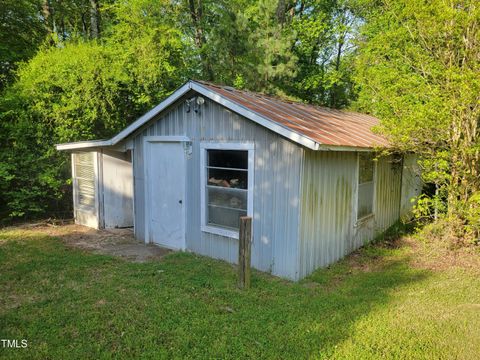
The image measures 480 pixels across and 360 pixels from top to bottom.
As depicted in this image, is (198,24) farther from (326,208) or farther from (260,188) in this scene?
(326,208)

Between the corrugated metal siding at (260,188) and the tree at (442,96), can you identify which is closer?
the corrugated metal siding at (260,188)

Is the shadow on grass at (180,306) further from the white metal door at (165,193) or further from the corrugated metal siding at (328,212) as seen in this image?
the white metal door at (165,193)

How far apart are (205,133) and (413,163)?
700 cm

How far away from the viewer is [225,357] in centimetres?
347

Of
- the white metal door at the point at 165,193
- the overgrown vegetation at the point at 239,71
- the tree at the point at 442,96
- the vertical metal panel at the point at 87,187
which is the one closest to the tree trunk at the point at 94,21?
the overgrown vegetation at the point at 239,71

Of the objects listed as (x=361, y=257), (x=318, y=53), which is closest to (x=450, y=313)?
(x=361, y=257)

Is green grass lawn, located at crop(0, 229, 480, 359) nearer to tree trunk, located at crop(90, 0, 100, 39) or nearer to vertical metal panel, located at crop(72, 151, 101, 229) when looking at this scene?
vertical metal panel, located at crop(72, 151, 101, 229)

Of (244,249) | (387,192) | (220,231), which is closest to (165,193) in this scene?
(220,231)

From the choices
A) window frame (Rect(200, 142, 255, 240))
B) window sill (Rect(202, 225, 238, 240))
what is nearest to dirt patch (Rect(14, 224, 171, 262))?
window sill (Rect(202, 225, 238, 240))

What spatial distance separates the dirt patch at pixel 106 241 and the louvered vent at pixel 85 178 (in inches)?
31.3

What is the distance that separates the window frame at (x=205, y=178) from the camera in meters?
6.05

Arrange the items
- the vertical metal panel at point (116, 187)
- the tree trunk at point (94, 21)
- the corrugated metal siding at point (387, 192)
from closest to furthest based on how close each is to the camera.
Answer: the corrugated metal siding at point (387, 192) → the vertical metal panel at point (116, 187) → the tree trunk at point (94, 21)

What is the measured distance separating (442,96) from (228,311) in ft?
17.0

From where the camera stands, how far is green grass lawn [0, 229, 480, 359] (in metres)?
3.63
